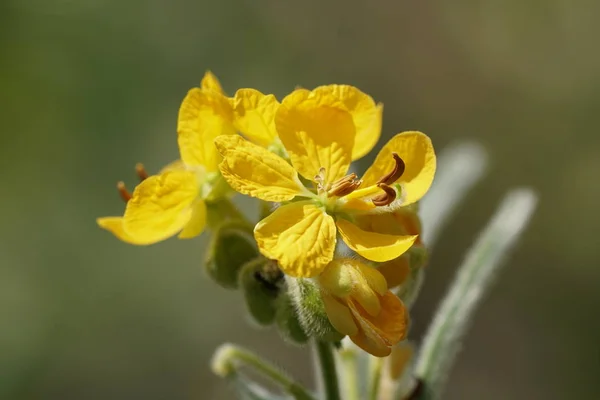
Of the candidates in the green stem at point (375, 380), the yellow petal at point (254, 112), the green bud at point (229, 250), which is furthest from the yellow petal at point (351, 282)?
the green stem at point (375, 380)

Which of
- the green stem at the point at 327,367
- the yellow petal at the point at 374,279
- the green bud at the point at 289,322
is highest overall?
the yellow petal at the point at 374,279

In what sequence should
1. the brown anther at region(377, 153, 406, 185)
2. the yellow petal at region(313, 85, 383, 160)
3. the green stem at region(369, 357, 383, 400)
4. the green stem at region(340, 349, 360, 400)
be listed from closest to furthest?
the brown anther at region(377, 153, 406, 185), the yellow petal at region(313, 85, 383, 160), the green stem at region(369, 357, 383, 400), the green stem at region(340, 349, 360, 400)

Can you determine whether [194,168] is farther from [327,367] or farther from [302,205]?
[327,367]

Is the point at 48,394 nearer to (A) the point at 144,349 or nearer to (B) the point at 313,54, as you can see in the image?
(A) the point at 144,349

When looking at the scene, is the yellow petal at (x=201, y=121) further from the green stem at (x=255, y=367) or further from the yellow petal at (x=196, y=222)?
the green stem at (x=255, y=367)

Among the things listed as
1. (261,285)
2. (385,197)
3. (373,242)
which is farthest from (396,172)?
(261,285)

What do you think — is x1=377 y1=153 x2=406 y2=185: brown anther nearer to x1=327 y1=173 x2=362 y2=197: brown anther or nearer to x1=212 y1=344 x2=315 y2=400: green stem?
x1=327 y1=173 x2=362 y2=197: brown anther

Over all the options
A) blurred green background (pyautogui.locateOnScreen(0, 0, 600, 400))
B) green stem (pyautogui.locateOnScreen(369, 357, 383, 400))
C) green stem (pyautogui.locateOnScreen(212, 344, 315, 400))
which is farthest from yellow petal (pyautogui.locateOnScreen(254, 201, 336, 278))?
blurred green background (pyautogui.locateOnScreen(0, 0, 600, 400))
